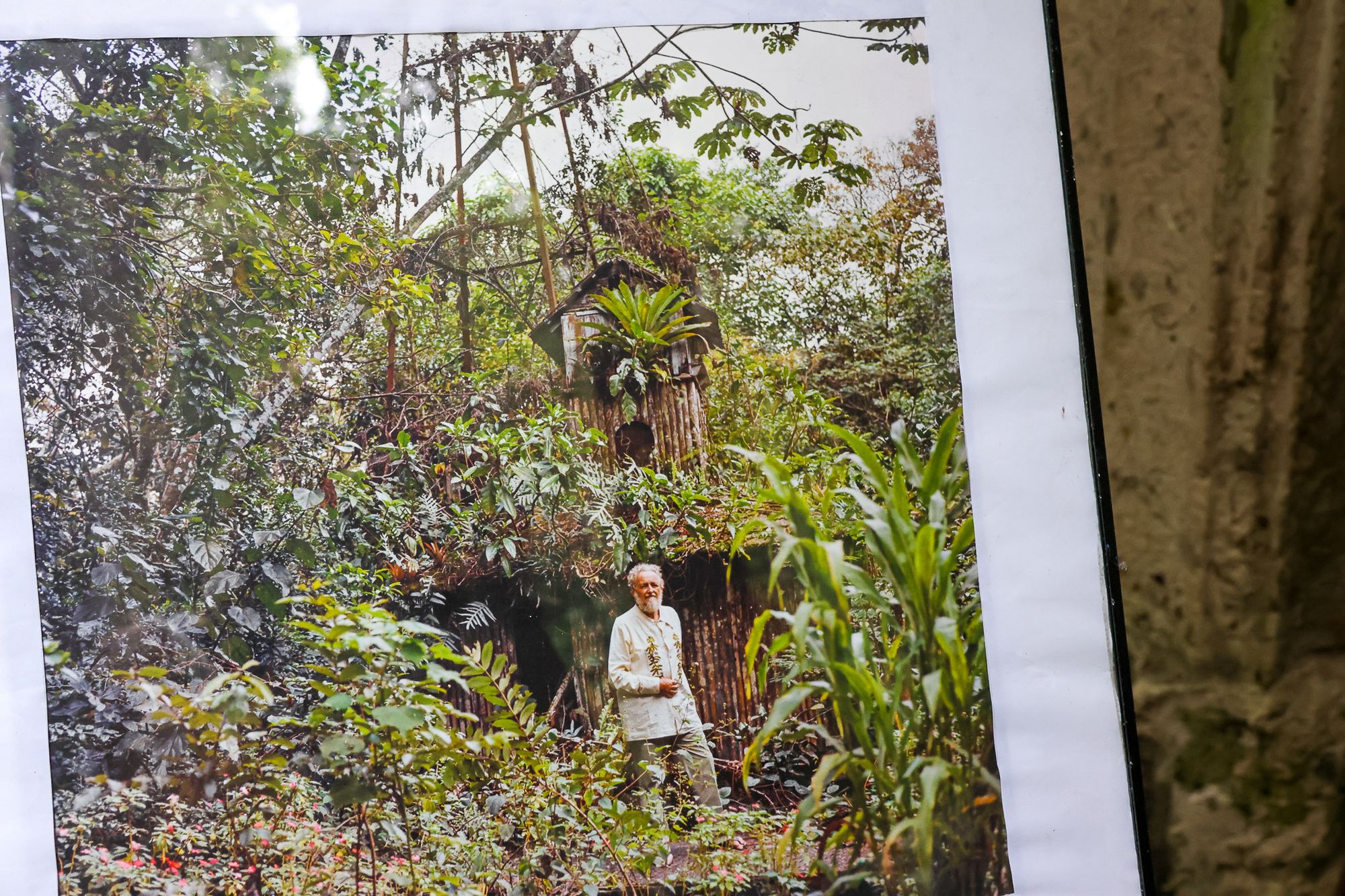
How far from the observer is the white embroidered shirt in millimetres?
881

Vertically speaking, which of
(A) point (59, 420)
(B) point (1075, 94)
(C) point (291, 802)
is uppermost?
(B) point (1075, 94)

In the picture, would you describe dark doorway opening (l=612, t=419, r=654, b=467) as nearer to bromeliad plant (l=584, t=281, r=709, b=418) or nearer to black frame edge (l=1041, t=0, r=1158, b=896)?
bromeliad plant (l=584, t=281, r=709, b=418)

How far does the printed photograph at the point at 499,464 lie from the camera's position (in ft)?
2.68

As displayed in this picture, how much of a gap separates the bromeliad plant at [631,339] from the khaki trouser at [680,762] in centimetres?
34

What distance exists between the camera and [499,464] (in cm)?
87

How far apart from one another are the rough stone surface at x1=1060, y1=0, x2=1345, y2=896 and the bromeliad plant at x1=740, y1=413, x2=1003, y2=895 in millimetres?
183

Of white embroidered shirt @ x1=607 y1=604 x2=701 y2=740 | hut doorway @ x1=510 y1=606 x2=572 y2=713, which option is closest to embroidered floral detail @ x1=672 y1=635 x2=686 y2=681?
white embroidered shirt @ x1=607 y1=604 x2=701 y2=740

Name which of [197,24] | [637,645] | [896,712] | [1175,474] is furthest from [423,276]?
[1175,474]

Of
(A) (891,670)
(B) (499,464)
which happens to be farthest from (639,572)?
(A) (891,670)

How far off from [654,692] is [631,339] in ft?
1.20

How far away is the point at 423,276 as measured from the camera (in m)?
0.87

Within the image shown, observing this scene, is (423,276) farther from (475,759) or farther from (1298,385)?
(1298,385)

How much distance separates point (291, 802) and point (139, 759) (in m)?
0.14

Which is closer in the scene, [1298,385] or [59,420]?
[59,420]
